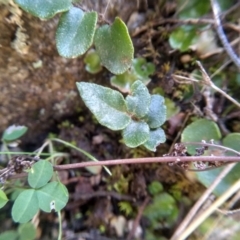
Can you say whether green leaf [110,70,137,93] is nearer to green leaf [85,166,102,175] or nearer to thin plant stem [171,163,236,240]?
green leaf [85,166,102,175]

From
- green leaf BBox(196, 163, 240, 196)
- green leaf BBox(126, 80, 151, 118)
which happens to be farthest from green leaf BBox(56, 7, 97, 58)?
green leaf BBox(196, 163, 240, 196)

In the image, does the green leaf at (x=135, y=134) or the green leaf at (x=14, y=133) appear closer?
the green leaf at (x=135, y=134)

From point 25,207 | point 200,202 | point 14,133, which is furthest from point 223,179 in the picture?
point 14,133

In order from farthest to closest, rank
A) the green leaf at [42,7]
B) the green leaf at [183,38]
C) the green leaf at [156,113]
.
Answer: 1. the green leaf at [183,38]
2. the green leaf at [156,113]
3. the green leaf at [42,7]

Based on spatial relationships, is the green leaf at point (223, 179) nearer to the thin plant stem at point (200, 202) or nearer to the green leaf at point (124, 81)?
the thin plant stem at point (200, 202)

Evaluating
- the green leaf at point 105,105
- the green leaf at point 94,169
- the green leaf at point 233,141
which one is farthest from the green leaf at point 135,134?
the green leaf at point 94,169

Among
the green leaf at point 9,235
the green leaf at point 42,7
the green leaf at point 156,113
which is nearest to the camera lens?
the green leaf at point 42,7

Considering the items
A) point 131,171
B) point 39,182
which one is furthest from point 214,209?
point 39,182
